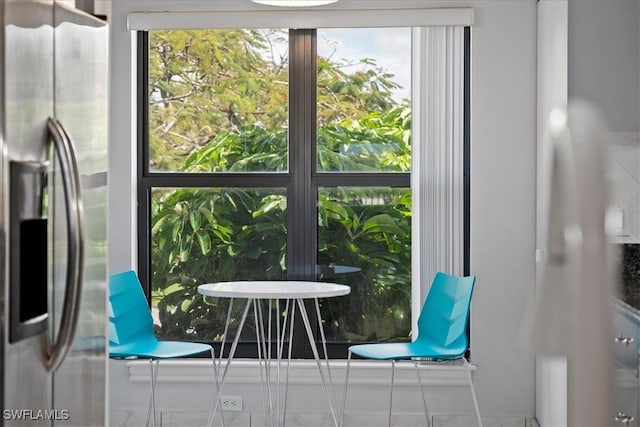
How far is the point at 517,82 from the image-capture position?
4.13m

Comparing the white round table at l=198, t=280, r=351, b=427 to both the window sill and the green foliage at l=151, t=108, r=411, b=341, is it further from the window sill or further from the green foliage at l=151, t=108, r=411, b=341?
the green foliage at l=151, t=108, r=411, b=341

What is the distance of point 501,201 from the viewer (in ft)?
13.6

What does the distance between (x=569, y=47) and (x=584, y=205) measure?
2.07 metres

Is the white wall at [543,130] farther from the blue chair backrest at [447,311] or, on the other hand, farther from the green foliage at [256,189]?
the green foliage at [256,189]

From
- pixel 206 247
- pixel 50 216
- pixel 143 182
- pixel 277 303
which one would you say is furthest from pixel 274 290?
pixel 50 216

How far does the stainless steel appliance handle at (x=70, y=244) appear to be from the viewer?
1.77 m

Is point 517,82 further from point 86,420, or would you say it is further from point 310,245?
point 86,420

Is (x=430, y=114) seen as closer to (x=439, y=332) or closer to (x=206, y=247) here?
(x=439, y=332)

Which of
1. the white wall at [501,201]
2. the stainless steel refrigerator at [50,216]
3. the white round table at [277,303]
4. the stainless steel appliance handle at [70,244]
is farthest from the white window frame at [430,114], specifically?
the stainless steel appliance handle at [70,244]

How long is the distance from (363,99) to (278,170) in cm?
59

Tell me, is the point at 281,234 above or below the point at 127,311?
above

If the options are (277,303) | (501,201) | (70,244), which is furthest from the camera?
(501,201)

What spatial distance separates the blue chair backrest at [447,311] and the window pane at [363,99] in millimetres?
737

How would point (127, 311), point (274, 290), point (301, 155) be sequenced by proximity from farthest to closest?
point (301, 155)
point (127, 311)
point (274, 290)
